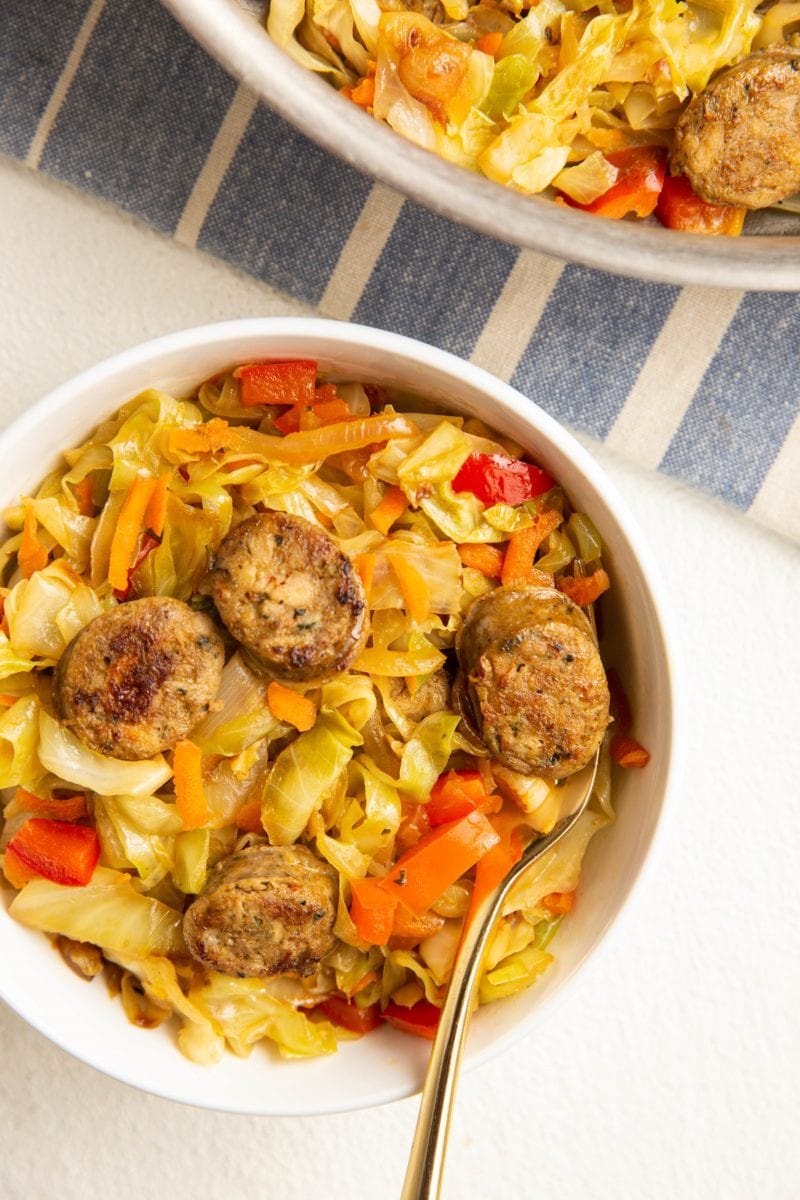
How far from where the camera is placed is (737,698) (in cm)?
285

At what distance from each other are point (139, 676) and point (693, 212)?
5.04ft

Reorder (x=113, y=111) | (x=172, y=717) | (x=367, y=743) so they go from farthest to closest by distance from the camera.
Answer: (x=113, y=111) → (x=367, y=743) → (x=172, y=717)

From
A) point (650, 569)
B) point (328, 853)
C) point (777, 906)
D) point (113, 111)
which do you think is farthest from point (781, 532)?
point (113, 111)

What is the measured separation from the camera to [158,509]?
86.5 inches

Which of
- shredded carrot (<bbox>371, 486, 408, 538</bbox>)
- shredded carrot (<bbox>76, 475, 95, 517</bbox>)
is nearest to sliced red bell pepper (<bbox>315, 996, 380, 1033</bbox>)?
shredded carrot (<bbox>371, 486, 408, 538</bbox>)

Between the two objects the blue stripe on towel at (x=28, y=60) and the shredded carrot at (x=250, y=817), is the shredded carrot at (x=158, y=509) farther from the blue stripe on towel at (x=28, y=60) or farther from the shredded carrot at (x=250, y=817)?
the blue stripe on towel at (x=28, y=60)

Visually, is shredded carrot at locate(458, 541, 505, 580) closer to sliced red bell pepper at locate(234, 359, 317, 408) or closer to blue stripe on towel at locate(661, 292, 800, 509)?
sliced red bell pepper at locate(234, 359, 317, 408)

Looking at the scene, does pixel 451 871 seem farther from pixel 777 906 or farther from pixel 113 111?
pixel 113 111

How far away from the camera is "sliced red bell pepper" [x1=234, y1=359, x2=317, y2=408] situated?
88.7 inches

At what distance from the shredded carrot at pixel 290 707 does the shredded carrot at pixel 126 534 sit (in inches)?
13.9

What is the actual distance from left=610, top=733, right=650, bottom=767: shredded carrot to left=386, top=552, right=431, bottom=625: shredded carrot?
51 cm

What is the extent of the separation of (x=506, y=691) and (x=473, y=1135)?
1393mm

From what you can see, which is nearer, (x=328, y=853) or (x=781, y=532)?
(x=328, y=853)

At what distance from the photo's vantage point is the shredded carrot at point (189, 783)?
2.18 m
